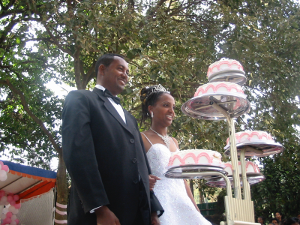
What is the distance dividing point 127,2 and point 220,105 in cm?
585

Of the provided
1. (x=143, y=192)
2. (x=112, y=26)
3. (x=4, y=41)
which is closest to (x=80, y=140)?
(x=143, y=192)

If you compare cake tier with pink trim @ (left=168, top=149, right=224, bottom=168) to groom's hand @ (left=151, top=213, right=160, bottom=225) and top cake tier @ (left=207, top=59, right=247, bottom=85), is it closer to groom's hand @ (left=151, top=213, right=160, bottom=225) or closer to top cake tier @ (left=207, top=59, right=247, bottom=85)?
groom's hand @ (left=151, top=213, right=160, bottom=225)

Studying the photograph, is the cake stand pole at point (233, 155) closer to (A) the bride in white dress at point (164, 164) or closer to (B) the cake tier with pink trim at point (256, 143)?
(B) the cake tier with pink trim at point (256, 143)

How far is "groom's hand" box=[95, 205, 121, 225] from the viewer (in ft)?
5.53

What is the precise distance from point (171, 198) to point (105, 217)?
1.19 m

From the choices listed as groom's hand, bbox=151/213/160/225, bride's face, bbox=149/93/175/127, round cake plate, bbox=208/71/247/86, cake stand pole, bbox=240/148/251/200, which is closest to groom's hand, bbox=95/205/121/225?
groom's hand, bbox=151/213/160/225

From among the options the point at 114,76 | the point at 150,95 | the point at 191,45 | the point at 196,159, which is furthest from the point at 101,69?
the point at 191,45

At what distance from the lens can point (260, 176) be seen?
2.61m

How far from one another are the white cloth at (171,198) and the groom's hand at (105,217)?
37.3 inches

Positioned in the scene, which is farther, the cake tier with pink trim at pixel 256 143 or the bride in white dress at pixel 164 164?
the bride in white dress at pixel 164 164

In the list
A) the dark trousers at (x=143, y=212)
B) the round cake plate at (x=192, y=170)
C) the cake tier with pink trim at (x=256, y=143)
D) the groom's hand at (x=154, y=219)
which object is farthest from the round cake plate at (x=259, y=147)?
the dark trousers at (x=143, y=212)

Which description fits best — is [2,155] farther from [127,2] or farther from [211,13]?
[211,13]

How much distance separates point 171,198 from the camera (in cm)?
279

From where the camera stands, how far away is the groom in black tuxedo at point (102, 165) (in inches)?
66.9
